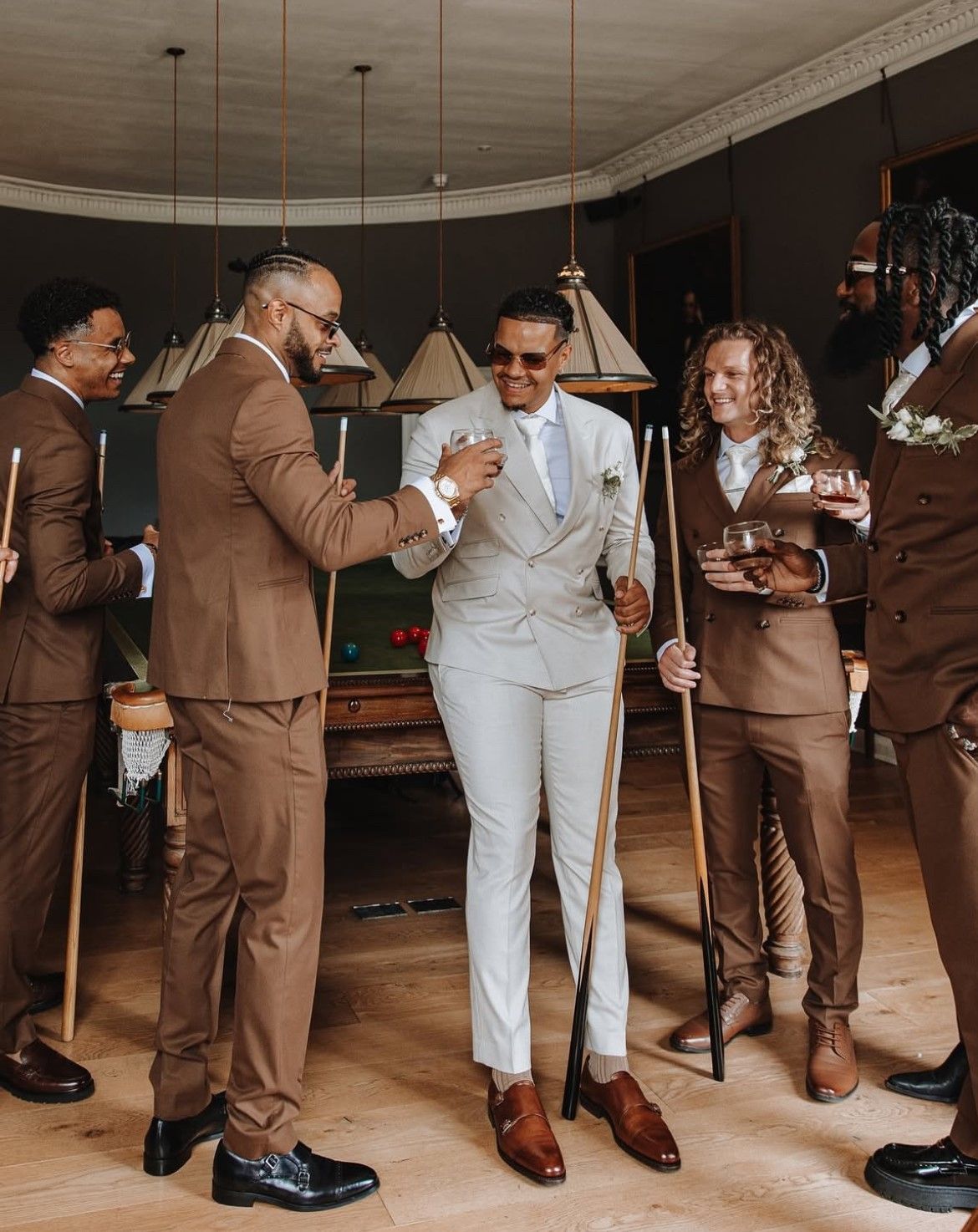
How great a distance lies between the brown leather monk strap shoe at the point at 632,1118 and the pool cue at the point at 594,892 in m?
0.07

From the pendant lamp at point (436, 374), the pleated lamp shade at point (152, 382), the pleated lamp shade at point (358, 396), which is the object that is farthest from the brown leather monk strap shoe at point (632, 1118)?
the pleated lamp shade at point (358, 396)

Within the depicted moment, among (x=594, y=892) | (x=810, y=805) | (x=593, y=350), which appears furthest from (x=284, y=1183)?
(x=593, y=350)

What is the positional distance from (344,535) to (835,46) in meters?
5.56

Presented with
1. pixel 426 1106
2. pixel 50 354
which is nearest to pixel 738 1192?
pixel 426 1106

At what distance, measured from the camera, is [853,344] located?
2867 millimetres

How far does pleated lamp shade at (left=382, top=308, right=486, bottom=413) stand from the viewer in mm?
4965

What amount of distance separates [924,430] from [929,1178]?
1.49 meters

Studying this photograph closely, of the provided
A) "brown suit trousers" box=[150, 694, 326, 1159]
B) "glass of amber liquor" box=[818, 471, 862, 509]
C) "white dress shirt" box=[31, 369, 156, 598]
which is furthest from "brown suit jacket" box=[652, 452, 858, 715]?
"white dress shirt" box=[31, 369, 156, 598]

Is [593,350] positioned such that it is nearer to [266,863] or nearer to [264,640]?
[264,640]

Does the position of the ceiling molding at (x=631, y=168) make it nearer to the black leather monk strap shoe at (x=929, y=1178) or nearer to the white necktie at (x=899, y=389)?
the white necktie at (x=899, y=389)

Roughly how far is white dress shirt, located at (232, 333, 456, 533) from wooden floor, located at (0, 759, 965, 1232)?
4.50 ft

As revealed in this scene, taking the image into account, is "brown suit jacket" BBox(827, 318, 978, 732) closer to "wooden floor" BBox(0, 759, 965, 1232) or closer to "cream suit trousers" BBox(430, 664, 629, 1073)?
"cream suit trousers" BBox(430, 664, 629, 1073)

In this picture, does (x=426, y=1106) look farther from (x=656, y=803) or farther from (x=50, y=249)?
(x=50, y=249)

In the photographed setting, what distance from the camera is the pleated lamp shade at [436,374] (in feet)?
16.3
